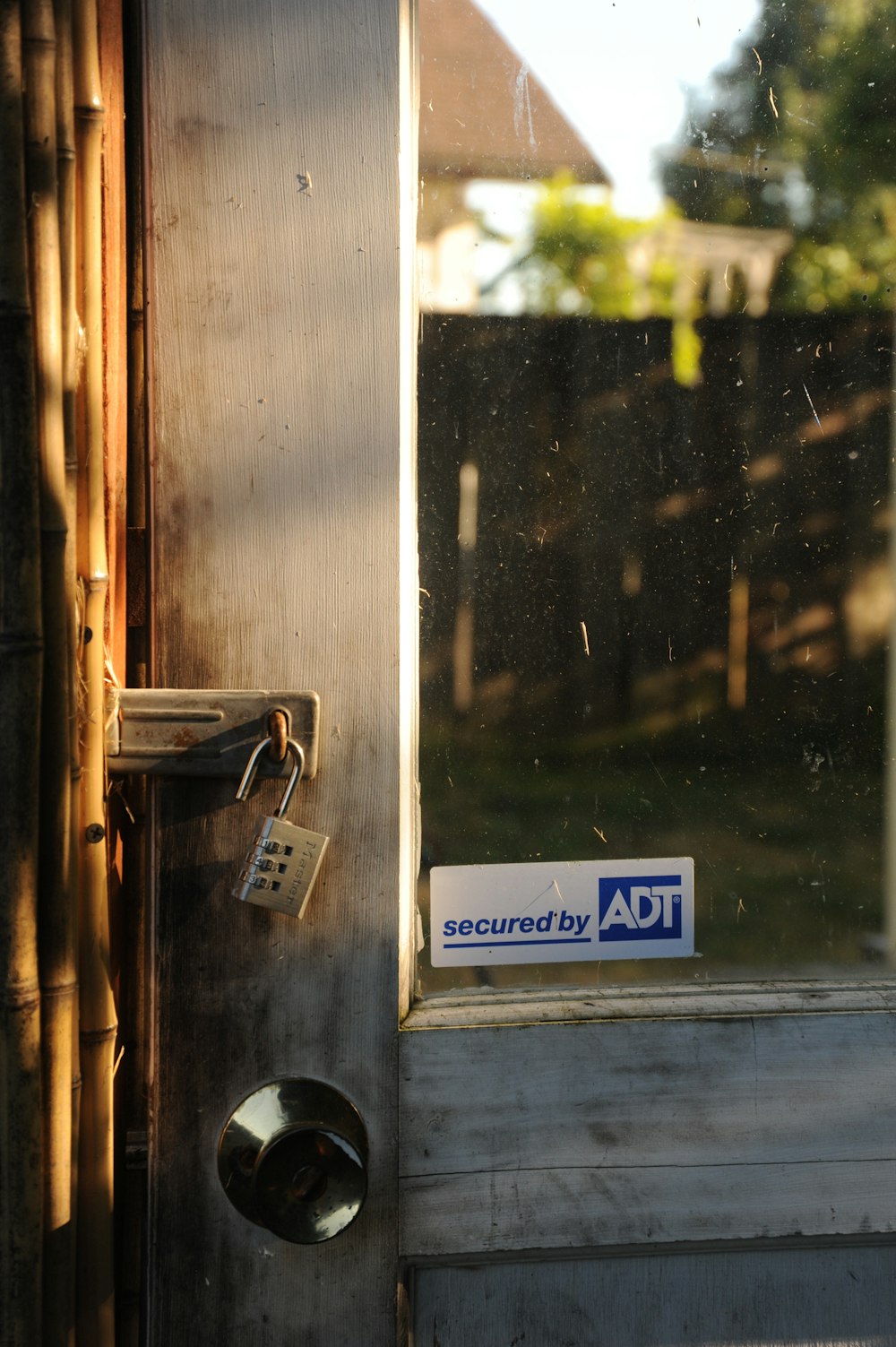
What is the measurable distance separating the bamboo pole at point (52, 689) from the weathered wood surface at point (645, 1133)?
251 mm

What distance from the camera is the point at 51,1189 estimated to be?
0.70m

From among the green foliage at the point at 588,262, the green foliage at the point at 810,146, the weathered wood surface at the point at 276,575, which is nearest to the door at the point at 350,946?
the weathered wood surface at the point at 276,575

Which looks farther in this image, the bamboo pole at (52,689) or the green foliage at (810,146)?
the green foliage at (810,146)

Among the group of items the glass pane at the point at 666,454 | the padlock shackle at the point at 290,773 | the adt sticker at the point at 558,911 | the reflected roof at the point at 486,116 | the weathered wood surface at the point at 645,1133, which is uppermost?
the reflected roof at the point at 486,116

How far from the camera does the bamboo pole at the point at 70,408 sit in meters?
0.69

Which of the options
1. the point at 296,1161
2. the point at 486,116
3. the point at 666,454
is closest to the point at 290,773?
the point at 296,1161

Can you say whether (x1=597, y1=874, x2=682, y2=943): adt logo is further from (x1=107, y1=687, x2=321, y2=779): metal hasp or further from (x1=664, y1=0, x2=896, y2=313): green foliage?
(x1=664, y1=0, x2=896, y2=313): green foliage

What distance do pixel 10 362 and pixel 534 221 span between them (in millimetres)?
405

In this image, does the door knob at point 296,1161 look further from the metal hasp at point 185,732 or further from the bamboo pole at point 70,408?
the metal hasp at point 185,732

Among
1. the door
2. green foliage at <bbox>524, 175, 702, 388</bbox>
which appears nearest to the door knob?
the door

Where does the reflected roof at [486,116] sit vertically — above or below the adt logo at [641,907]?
above

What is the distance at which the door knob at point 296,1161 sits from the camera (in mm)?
738

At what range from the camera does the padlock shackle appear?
2.43 feet

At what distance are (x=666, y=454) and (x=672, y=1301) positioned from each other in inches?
27.0
